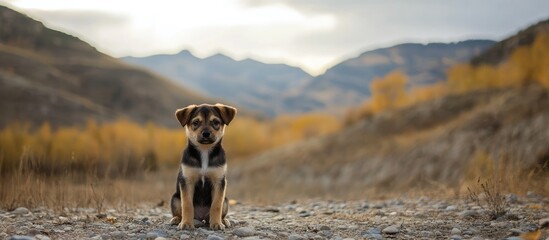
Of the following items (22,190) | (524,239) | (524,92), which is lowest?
(524,239)

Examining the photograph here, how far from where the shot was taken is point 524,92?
38938 mm

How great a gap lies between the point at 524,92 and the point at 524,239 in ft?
121

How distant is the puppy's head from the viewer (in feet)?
23.8

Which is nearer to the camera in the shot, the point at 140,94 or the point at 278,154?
the point at 278,154

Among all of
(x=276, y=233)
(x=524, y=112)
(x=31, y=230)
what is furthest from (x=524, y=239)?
(x=524, y=112)

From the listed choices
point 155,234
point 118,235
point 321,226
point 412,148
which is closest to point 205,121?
point 155,234

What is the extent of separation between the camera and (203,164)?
7.48 meters

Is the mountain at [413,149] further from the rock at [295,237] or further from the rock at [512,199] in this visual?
the rock at [295,237]

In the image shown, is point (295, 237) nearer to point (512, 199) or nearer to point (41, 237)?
point (41, 237)

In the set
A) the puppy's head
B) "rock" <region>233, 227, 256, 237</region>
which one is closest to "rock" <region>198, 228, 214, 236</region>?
"rock" <region>233, 227, 256, 237</region>

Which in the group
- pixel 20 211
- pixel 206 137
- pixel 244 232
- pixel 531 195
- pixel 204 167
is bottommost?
pixel 244 232

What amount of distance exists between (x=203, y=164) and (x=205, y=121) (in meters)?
0.69

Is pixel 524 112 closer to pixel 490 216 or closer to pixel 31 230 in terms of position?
pixel 490 216

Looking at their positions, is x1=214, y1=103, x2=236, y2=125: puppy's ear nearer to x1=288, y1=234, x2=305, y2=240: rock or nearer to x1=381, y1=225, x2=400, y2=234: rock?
x1=288, y1=234, x2=305, y2=240: rock
